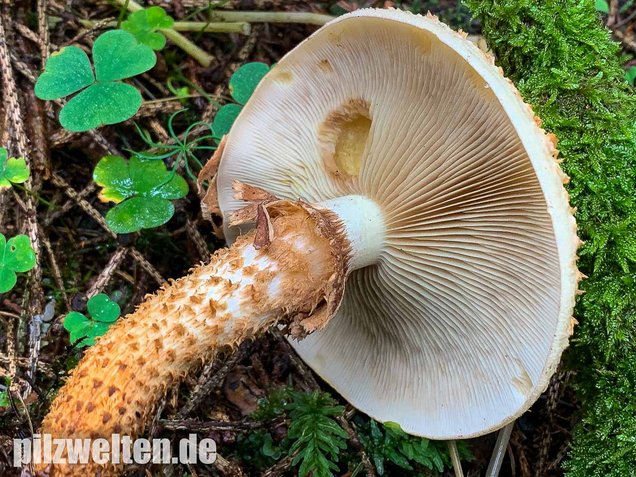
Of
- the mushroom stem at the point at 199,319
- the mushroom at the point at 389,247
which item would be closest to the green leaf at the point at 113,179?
the mushroom at the point at 389,247

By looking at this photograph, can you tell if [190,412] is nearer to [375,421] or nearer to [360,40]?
[375,421]

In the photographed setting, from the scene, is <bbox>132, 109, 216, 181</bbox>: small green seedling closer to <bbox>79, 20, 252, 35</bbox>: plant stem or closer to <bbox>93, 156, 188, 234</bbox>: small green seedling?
<bbox>93, 156, 188, 234</bbox>: small green seedling

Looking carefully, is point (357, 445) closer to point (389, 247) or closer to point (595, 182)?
point (389, 247)

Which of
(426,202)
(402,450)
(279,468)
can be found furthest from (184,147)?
(402,450)

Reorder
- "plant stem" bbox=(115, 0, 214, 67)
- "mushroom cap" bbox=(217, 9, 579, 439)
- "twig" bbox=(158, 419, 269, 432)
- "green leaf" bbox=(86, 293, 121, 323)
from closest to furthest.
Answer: "mushroom cap" bbox=(217, 9, 579, 439)
"twig" bbox=(158, 419, 269, 432)
"green leaf" bbox=(86, 293, 121, 323)
"plant stem" bbox=(115, 0, 214, 67)

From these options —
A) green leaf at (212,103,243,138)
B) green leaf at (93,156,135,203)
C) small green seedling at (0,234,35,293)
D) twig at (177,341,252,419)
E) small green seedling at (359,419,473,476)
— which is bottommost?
small green seedling at (359,419,473,476)

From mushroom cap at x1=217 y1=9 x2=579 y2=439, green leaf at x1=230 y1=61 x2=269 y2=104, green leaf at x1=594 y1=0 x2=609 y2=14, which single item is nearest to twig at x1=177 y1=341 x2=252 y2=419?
mushroom cap at x1=217 y1=9 x2=579 y2=439
